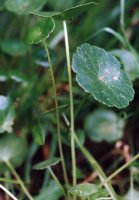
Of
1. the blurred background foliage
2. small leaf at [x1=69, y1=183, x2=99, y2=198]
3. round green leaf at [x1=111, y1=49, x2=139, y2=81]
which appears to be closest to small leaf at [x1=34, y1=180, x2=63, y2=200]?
the blurred background foliage

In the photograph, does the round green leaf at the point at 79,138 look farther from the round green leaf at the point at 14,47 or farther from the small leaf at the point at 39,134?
the round green leaf at the point at 14,47

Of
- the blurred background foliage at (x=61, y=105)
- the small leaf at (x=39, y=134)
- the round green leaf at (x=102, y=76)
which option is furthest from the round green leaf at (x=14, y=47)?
the round green leaf at (x=102, y=76)

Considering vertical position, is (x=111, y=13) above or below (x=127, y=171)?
above

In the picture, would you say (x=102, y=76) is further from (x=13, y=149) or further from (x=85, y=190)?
(x=13, y=149)

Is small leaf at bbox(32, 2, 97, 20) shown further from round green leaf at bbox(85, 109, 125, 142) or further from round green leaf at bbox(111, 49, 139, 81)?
round green leaf at bbox(85, 109, 125, 142)

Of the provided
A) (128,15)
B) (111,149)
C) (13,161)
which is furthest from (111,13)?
(13,161)

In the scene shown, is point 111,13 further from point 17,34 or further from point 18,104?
point 18,104

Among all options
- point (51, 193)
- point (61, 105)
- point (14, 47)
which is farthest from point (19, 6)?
point (51, 193)
